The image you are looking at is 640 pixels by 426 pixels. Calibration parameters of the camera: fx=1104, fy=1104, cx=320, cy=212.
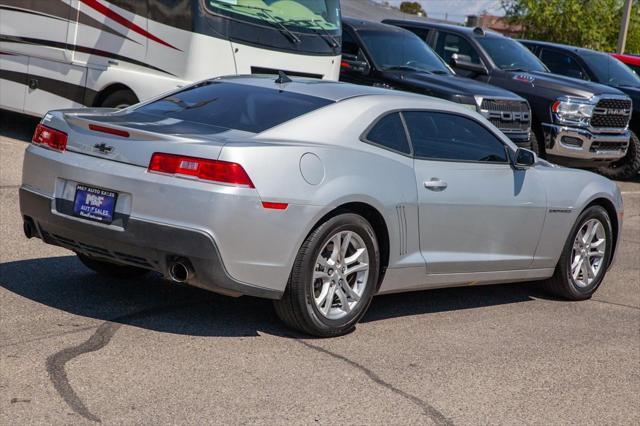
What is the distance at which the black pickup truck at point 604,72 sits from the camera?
18.0m

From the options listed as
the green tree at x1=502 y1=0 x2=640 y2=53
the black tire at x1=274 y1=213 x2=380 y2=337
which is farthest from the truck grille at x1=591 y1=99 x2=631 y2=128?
the green tree at x1=502 y1=0 x2=640 y2=53

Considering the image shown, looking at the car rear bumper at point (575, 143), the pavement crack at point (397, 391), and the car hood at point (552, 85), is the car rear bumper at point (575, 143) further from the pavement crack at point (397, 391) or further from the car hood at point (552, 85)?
the pavement crack at point (397, 391)

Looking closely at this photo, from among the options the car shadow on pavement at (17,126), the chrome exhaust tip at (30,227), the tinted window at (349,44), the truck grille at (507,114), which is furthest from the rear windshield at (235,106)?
the tinted window at (349,44)

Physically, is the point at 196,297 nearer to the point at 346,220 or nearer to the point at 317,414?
the point at 346,220

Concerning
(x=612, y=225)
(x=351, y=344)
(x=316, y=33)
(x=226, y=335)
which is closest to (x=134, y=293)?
(x=226, y=335)

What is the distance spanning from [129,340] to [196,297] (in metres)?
1.21

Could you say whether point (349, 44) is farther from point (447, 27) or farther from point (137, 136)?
point (137, 136)

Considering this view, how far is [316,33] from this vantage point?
1341 cm

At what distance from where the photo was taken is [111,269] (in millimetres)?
7348

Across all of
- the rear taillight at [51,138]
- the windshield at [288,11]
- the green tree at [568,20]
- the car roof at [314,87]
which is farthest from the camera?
the green tree at [568,20]

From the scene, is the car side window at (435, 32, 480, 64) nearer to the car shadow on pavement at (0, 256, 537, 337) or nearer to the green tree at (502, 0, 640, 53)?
the car shadow on pavement at (0, 256, 537, 337)

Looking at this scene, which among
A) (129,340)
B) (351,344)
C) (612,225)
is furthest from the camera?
(612,225)

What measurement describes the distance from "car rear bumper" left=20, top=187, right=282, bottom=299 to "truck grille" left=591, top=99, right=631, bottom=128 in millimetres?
11400

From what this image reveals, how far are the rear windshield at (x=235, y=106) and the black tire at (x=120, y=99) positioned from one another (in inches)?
213
